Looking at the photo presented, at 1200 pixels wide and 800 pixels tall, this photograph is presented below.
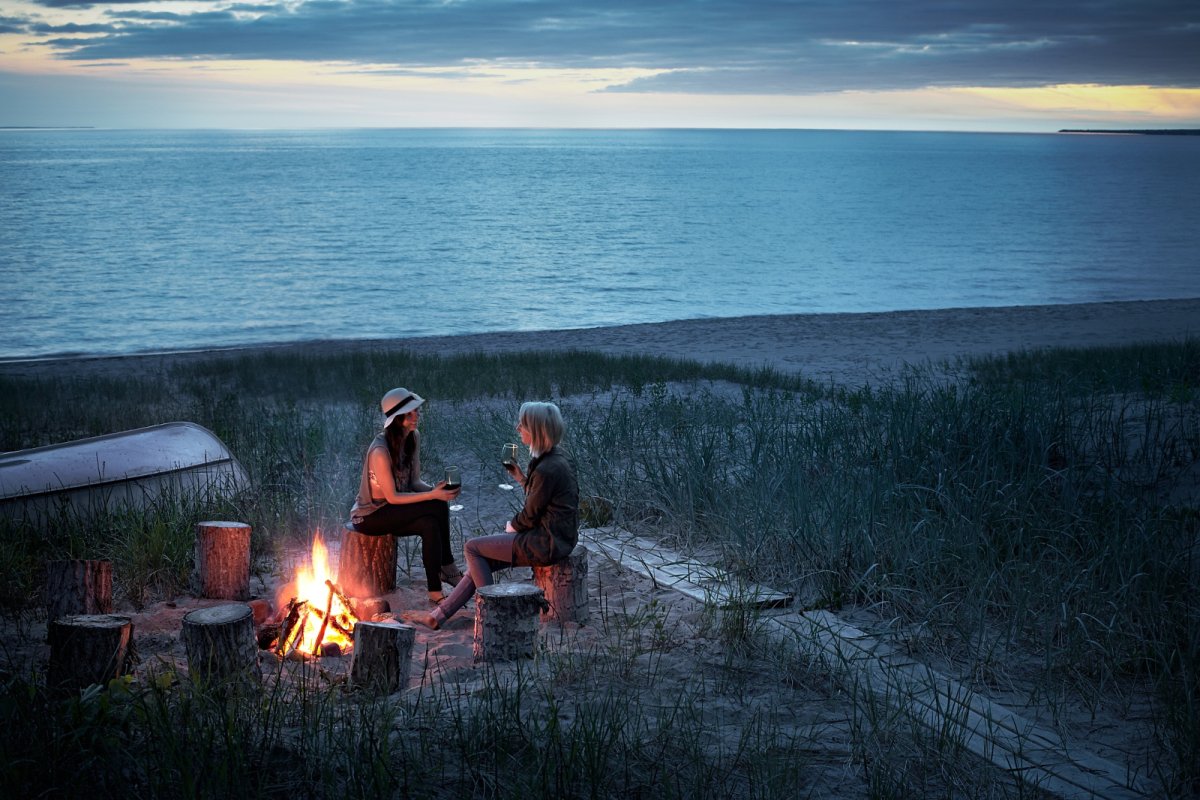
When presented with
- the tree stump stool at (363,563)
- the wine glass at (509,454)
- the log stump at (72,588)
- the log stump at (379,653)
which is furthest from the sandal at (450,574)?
the log stump at (72,588)

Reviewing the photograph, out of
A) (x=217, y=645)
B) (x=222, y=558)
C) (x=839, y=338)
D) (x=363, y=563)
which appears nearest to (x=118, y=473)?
(x=222, y=558)

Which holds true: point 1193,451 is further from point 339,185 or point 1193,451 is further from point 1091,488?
point 339,185

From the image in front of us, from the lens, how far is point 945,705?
14.4 ft

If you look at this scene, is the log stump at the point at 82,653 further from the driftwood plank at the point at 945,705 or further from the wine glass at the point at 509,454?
the driftwood plank at the point at 945,705

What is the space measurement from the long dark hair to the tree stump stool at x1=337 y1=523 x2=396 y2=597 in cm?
51

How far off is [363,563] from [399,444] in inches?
31.9

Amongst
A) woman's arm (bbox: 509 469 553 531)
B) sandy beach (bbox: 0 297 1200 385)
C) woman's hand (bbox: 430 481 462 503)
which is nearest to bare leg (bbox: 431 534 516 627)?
woman's arm (bbox: 509 469 553 531)

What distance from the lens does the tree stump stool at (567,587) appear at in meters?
5.63

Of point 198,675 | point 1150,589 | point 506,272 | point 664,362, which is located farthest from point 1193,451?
point 506,272

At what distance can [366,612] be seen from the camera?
5.73m

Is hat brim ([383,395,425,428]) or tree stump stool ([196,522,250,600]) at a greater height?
hat brim ([383,395,425,428])

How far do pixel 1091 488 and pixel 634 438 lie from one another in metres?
3.97

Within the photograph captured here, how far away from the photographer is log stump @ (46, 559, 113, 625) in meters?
5.30

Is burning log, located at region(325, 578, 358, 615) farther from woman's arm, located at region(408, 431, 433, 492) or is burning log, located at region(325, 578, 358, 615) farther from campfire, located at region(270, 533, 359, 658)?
woman's arm, located at region(408, 431, 433, 492)
